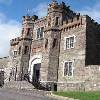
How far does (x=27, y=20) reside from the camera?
4475 cm

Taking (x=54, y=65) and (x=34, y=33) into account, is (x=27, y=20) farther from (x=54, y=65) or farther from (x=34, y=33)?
(x=54, y=65)

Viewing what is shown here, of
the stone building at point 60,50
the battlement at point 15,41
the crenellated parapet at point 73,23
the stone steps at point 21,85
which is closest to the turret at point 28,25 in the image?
the stone building at point 60,50

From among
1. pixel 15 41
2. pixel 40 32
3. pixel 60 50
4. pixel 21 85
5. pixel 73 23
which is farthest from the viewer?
pixel 15 41

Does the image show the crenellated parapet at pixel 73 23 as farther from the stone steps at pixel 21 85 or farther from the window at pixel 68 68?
the stone steps at pixel 21 85

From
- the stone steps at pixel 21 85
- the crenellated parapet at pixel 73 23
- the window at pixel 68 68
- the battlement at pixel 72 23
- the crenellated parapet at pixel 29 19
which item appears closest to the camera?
the window at pixel 68 68

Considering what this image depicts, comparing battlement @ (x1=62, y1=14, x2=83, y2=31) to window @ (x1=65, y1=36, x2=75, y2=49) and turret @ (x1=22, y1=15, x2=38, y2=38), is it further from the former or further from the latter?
turret @ (x1=22, y1=15, x2=38, y2=38)

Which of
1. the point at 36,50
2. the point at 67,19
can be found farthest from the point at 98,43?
the point at 36,50

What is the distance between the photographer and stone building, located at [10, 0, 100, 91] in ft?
112

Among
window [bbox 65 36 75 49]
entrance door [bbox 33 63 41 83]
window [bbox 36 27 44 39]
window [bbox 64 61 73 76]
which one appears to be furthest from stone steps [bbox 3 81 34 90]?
window [bbox 36 27 44 39]

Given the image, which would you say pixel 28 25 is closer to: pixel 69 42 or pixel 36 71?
pixel 36 71

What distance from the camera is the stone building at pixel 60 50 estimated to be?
34156mm

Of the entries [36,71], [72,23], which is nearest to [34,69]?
[36,71]

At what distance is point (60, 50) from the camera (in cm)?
3825

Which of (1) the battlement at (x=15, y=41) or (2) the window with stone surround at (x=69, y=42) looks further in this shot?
(1) the battlement at (x=15, y=41)
